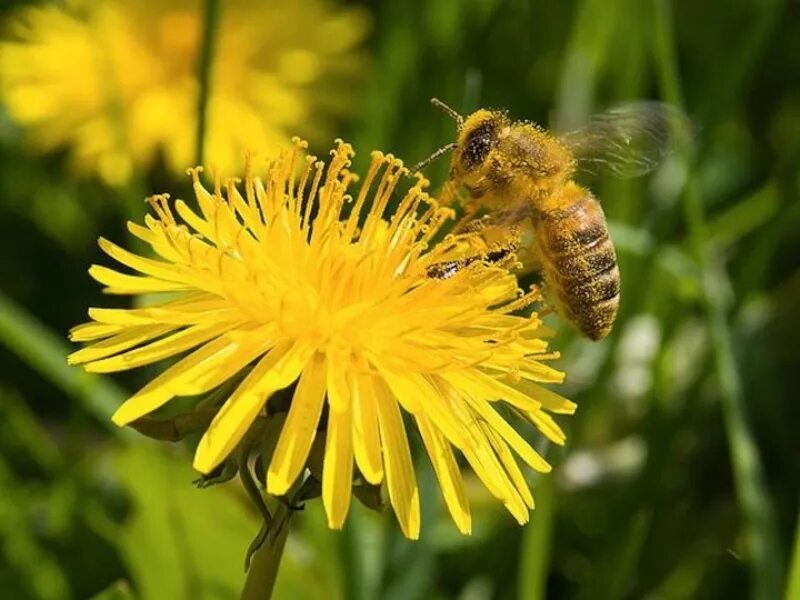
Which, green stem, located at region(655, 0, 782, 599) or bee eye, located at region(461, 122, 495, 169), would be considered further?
green stem, located at region(655, 0, 782, 599)

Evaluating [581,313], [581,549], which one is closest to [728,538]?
[581,549]

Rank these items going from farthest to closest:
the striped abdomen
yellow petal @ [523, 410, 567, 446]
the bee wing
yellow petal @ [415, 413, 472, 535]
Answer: the bee wing < the striped abdomen < yellow petal @ [523, 410, 567, 446] < yellow petal @ [415, 413, 472, 535]

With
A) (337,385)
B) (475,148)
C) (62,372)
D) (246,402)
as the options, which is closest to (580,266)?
(475,148)

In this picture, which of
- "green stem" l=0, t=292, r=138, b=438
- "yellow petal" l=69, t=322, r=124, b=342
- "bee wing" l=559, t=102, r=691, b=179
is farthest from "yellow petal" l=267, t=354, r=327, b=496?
"green stem" l=0, t=292, r=138, b=438

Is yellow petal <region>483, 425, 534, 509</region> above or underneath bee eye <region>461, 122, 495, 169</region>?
underneath

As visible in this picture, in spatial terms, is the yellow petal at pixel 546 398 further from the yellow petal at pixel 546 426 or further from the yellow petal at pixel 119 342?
the yellow petal at pixel 119 342

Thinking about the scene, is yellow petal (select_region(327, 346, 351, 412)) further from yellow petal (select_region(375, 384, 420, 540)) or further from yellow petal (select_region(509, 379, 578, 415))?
yellow petal (select_region(509, 379, 578, 415))
